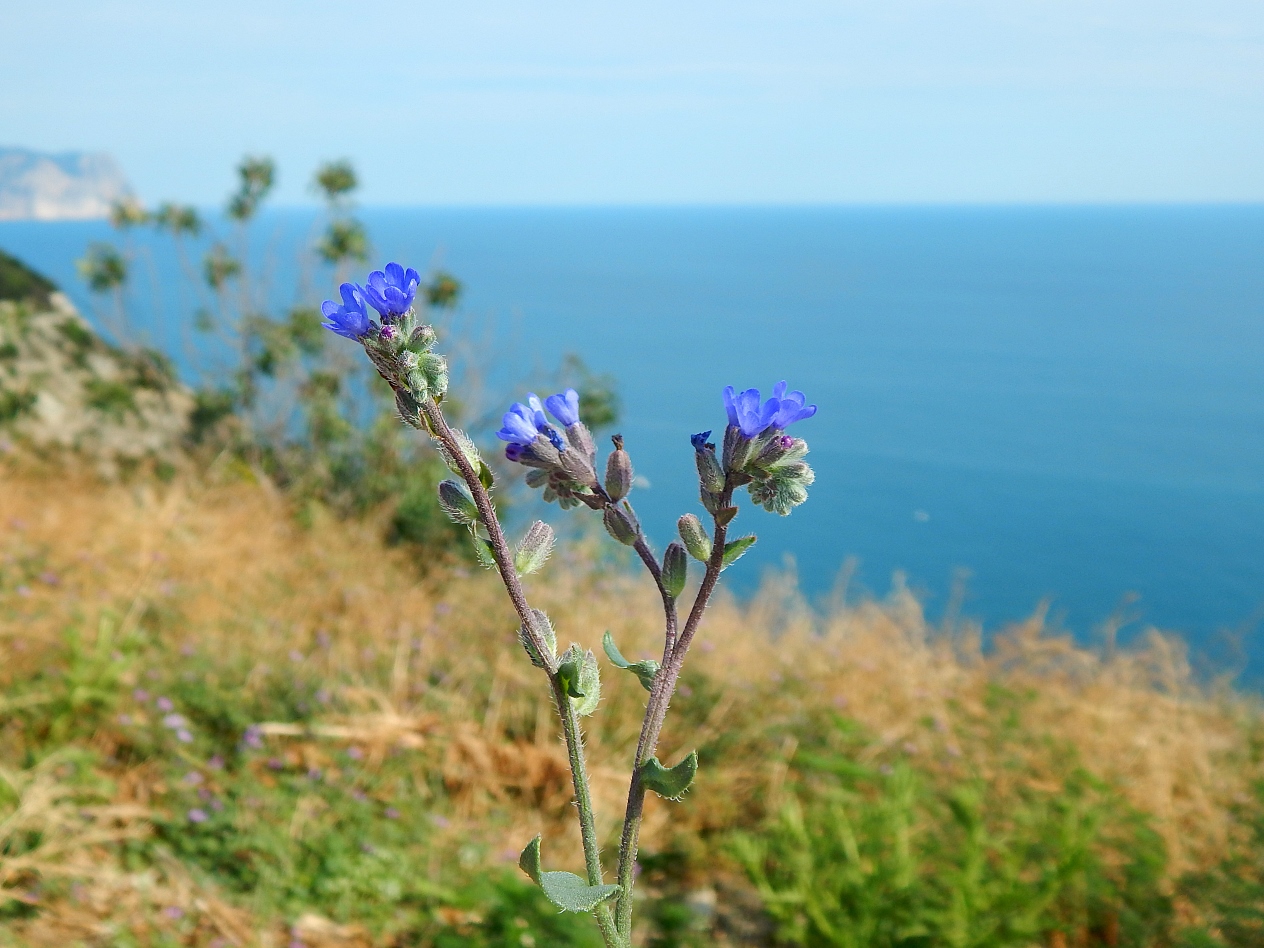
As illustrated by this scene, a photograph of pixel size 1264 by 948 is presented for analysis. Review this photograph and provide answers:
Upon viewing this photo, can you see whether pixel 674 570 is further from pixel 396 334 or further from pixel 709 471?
pixel 396 334

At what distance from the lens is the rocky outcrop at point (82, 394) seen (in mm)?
9094

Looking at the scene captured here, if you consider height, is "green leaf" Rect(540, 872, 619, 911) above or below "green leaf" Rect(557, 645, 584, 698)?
below

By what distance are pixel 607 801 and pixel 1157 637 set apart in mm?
4245

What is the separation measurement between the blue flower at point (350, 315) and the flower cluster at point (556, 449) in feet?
0.58

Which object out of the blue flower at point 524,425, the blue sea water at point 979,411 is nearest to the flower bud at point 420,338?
the blue flower at point 524,425

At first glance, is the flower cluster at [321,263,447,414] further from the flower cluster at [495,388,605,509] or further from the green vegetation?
the green vegetation

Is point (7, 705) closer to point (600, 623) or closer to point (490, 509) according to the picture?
point (600, 623)

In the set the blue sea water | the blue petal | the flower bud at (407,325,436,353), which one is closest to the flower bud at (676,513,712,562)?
the blue petal

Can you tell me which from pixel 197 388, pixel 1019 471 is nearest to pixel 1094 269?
pixel 1019 471

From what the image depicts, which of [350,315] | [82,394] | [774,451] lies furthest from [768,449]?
[82,394]

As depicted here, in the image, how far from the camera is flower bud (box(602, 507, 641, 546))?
1.02 meters

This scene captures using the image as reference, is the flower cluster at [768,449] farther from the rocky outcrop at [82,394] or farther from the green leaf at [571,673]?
the rocky outcrop at [82,394]

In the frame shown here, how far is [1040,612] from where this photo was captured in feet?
19.4

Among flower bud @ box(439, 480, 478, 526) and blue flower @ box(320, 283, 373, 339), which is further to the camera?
flower bud @ box(439, 480, 478, 526)
